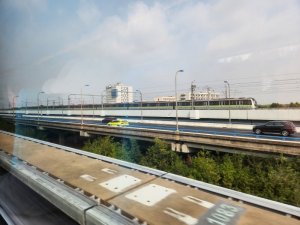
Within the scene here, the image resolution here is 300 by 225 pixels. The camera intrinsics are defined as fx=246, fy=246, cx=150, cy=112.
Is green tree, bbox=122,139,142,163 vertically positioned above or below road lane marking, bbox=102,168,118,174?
below

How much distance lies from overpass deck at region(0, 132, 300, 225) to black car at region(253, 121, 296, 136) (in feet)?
68.3

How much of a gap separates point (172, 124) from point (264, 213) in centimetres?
3566

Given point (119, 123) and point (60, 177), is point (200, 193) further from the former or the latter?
point (119, 123)

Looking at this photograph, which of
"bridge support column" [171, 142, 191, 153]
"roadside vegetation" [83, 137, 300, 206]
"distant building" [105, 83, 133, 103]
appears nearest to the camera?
"roadside vegetation" [83, 137, 300, 206]

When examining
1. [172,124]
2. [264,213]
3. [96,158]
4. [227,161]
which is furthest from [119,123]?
[264,213]

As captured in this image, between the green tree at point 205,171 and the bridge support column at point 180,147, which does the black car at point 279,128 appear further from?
the green tree at point 205,171

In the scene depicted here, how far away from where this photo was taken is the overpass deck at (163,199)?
553 cm

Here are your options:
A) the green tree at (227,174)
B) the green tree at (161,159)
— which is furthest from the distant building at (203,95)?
the green tree at (227,174)

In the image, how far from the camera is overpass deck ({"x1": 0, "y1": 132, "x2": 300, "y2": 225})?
18.1 ft

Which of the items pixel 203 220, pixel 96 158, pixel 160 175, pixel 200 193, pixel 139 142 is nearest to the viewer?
pixel 203 220

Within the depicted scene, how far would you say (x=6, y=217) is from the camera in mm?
7340

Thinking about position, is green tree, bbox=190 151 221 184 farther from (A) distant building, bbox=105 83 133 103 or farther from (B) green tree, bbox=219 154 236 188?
(A) distant building, bbox=105 83 133 103

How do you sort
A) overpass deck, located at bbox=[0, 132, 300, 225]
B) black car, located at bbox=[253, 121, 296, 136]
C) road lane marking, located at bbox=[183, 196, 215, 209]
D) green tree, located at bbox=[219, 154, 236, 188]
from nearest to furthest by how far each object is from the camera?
overpass deck, located at bbox=[0, 132, 300, 225]
road lane marking, located at bbox=[183, 196, 215, 209]
green tree, located at bbox=[219, 154, 236, 188]
black car, located at bbox=[253, 121, 296, 136]

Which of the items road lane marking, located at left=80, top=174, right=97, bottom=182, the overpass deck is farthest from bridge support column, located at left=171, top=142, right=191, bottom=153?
road lane marking, located at left=80, top=174, right=97, bottom=182
